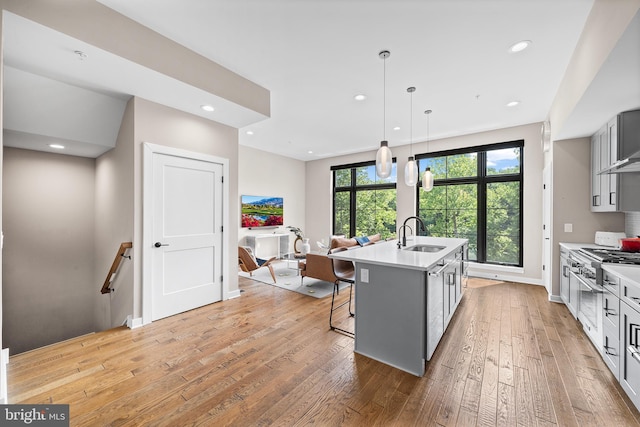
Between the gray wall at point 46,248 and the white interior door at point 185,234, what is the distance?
1714 mm

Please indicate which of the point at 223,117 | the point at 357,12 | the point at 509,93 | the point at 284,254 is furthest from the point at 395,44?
the point at 284,254

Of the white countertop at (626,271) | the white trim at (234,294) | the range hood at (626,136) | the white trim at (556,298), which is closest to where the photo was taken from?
the white countertop at (626,271)

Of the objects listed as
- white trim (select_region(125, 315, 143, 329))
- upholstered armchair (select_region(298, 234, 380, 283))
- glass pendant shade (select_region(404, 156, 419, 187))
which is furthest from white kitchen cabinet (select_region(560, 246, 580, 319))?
white trim (select_region(125, 315, 143, 329))

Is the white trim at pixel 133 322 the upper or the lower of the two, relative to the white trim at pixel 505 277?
lower

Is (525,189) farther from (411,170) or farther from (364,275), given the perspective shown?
(364,275)

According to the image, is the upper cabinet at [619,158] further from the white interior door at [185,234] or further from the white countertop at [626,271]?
the white interior door at [185,234]

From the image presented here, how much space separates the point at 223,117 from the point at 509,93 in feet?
13.3

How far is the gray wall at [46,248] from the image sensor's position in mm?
3611

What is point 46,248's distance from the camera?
12.7 ft

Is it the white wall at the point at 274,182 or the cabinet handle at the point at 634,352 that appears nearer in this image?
the cabinet handle at the point at 634,352

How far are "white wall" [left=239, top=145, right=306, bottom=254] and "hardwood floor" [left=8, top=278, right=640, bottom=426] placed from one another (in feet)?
12.9

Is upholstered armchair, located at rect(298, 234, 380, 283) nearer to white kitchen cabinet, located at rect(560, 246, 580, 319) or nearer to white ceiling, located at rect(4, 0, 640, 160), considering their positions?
white ceiling, located at rect(4, 0, 640, 160)

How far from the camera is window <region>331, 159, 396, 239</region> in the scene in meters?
6.93

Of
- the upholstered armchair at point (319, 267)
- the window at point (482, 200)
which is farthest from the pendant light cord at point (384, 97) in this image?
the upholstered armchair at point (319, 267)
